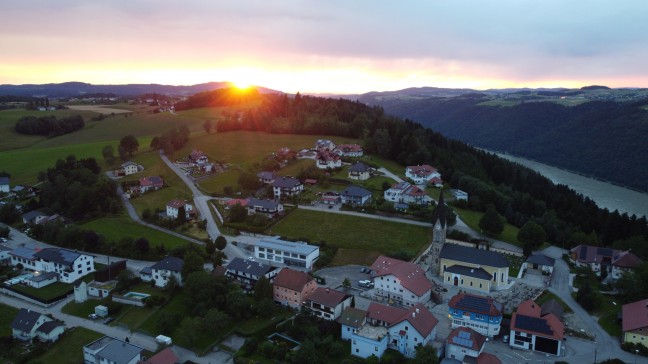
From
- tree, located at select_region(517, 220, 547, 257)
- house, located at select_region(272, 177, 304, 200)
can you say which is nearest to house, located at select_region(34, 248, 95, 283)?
house, located at select_region(272, 177, 304, 200)

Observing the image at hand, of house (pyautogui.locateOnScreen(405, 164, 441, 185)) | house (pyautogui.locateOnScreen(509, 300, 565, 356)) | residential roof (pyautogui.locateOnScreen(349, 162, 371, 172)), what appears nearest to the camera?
house (pyautogui.locateOnScreen(509, 300, 565, 356))

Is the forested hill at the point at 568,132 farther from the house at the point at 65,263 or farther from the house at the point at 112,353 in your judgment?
the house at the point at 65,263

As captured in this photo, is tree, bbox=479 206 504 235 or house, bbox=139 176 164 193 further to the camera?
house, bbox=139 176 164 193

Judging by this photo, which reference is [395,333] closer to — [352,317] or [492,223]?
[352,317]

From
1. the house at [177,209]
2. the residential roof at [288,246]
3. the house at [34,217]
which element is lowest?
the house at [34,217]

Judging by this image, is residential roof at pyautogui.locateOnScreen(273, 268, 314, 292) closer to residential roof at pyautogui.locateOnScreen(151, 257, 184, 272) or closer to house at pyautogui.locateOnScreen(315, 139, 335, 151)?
residential roof at pyautogui.locateOnScreen(151, 257, 184, 272)

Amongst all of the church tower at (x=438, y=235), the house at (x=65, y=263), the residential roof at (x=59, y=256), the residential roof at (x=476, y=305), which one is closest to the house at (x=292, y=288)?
the residential roof at (x=476, y=305)

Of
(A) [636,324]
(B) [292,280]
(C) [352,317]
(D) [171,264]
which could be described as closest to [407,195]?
(B) [292,280]
